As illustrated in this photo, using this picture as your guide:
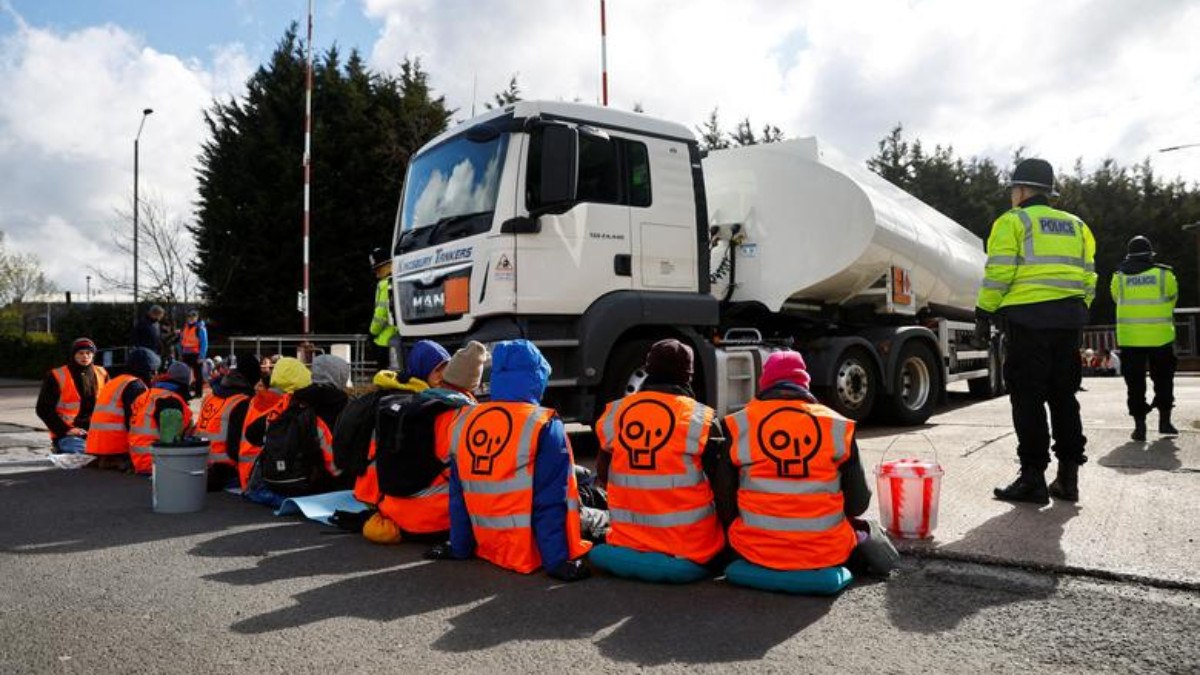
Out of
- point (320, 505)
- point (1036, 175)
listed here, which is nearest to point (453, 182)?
point (320, 505)

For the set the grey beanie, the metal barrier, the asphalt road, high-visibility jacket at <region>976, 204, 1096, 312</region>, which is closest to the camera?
the asphalt road

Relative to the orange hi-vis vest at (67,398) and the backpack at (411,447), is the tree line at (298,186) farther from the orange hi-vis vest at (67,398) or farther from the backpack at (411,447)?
the backpack at (411,447)

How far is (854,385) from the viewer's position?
8.93 m

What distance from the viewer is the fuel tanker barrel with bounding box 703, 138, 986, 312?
28.3 ft

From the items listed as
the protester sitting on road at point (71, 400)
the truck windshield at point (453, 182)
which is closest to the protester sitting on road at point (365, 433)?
the truck windshield at point (453, 182)

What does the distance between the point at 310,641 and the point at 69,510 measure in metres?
3.57

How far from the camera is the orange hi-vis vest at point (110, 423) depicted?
7523 millimetres

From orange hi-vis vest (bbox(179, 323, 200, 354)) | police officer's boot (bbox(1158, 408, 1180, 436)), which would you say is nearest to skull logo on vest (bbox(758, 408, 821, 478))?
police officer's boot (bbox(1158, 408, 1180, 436))

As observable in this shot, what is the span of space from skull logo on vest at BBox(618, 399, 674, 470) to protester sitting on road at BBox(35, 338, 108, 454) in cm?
671

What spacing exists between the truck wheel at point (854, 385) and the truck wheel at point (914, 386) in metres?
0.25

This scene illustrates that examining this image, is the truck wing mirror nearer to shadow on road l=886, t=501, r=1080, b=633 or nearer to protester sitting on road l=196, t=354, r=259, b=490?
protester sitting on road l=196, t=354, r=259, b=490

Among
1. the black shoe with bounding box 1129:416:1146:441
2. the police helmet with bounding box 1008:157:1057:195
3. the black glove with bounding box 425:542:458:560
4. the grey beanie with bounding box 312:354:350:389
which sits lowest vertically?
the black glove with bounding box 425:542:458:560

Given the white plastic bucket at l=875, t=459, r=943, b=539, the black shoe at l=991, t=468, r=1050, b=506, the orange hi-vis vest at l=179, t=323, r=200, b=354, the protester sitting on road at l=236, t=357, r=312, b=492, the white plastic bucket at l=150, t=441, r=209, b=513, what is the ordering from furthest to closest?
1. the orange hi-vis vest at l=179, t=323, r=200, b=354
2. the protester sitting on road at l=236, t=357, r=312, b=492
3. the white plastic bucket at l=150, t=441, r=209, b=513
4. the black shoe at l=991, t=468, r=1050, b=506
5. the white plastic bucket at l=875, t=459, r=943, b=539

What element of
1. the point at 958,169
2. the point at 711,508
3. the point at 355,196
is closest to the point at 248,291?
the point at 355,196
